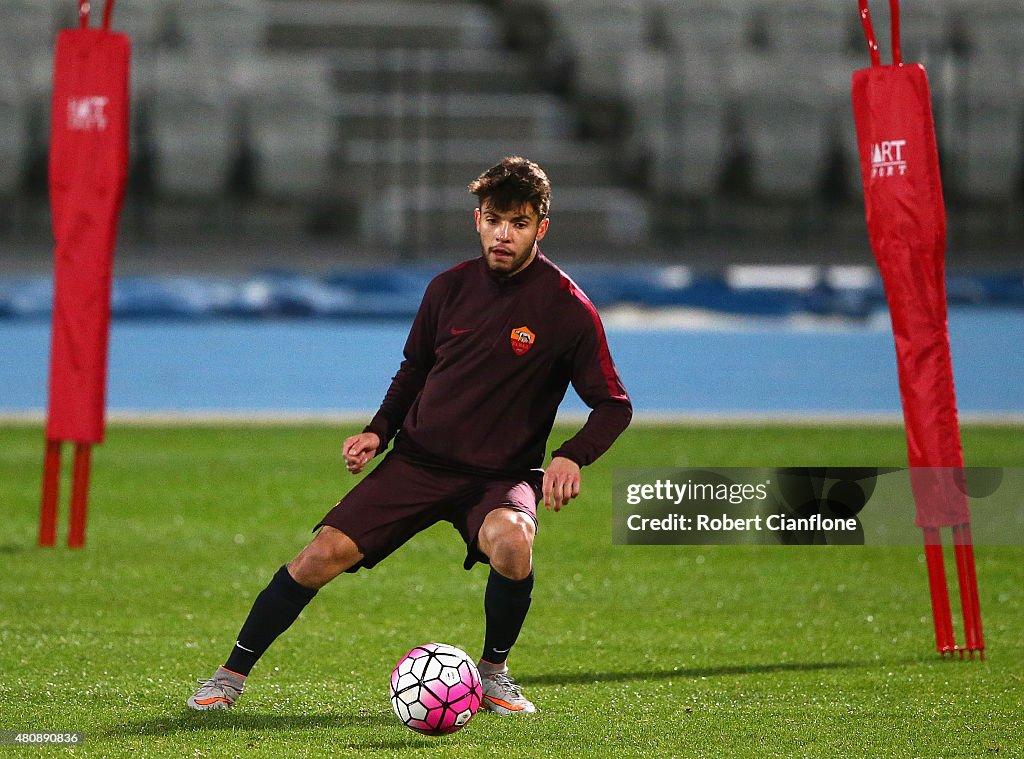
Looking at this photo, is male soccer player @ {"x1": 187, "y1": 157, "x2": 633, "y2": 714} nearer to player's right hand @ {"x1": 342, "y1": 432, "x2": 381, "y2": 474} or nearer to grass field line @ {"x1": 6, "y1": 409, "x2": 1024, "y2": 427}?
player's right hand @ {"x1": 342, "y1": 432, "x2": 381, "y2": 474}

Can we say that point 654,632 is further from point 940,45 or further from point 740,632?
point 940,45

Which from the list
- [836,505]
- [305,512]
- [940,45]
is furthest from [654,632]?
[940,45]

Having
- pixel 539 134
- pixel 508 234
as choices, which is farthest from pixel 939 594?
pixel 539 134

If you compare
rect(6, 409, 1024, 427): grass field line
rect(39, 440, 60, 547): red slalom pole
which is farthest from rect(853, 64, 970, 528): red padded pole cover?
rect(6, 409, 1024, 427): grass field line

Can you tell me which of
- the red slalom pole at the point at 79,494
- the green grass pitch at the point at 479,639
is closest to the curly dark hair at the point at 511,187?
the green grass pitch at the point at 479,639

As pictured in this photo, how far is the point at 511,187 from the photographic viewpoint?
164 inches

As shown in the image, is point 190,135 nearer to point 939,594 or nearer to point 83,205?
point 83,205

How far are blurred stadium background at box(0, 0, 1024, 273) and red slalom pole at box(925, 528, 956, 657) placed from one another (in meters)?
10.6

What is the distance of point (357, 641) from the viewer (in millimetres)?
5344

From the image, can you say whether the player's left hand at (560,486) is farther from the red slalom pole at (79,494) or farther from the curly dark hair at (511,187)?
the red slalom pole at (79,494)

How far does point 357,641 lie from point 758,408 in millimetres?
7222

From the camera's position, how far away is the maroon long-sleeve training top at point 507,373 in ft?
14.0

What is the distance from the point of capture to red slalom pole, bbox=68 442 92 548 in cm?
669

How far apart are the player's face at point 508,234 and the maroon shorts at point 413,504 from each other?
0.58 metres
